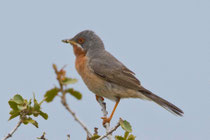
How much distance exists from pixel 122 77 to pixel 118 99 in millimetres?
541

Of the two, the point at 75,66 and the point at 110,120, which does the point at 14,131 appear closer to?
the point at 110,120

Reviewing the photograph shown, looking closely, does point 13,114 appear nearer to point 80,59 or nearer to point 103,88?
point 103,88

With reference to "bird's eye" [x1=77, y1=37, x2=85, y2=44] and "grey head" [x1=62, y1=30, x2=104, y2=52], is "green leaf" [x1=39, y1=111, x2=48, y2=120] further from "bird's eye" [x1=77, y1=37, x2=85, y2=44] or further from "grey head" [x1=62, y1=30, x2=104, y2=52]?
"bird's eye" [x1=77, y1=37, x2=85, y2=44]

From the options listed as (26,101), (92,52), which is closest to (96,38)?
(92,52)

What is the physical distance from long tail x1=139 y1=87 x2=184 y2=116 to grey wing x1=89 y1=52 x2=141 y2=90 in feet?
0.71

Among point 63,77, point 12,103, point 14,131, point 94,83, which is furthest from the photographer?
point 94,83

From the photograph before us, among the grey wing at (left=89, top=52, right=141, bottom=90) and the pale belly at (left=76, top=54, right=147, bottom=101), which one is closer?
the pale belly at (left=76, top=54, right=147, bottom=101)

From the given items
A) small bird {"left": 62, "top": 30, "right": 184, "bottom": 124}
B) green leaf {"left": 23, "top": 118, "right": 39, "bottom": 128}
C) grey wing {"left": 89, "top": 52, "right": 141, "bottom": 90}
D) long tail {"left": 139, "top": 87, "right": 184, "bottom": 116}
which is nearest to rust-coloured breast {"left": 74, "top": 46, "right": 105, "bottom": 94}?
small bird {"left": 62, "top": 30, "right": 184, "bottom": 124}

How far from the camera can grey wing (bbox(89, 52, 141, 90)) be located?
301 inches

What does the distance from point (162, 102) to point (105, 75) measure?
148 cm

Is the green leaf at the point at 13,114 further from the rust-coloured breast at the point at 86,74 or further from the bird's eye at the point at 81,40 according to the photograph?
the bird's eye at the point at 81,40

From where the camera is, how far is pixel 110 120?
698 cm

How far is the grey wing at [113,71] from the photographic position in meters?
7.65

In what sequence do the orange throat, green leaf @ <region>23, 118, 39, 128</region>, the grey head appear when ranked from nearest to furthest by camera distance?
green leaf @ <region>23, 118, 39, 128</region>, the orange throat, the grey head
